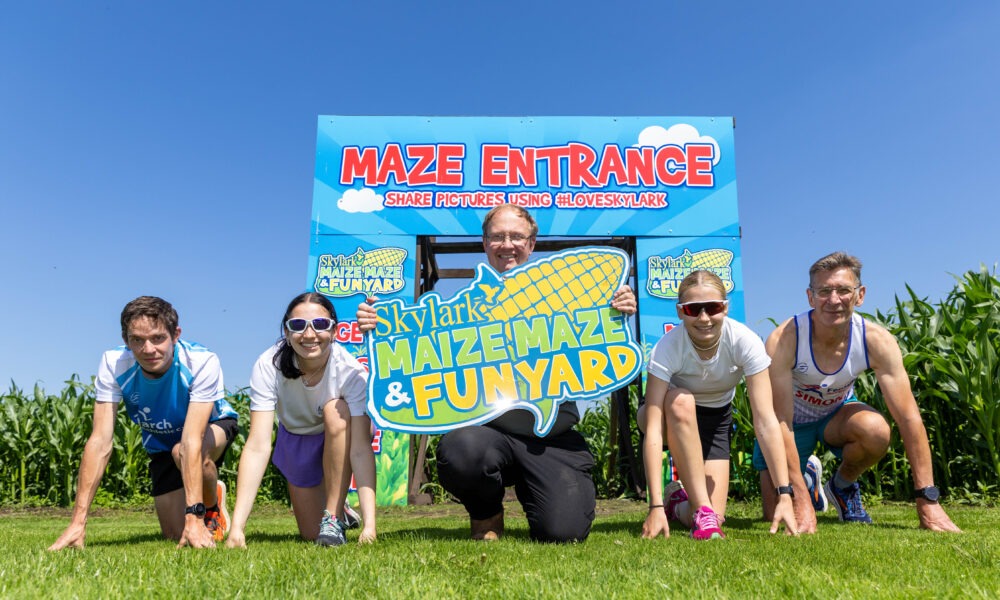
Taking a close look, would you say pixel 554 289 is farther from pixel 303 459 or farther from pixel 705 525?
pixel 303 459

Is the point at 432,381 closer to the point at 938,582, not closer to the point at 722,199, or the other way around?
the point at 938,582

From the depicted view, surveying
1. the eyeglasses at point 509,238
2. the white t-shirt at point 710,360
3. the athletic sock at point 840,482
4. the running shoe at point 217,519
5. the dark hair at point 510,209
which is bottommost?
the running shoe at point 217,519

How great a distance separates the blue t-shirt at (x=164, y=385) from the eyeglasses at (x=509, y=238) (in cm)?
179

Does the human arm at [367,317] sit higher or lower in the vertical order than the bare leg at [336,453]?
higher

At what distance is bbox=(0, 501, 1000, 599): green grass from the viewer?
1.93 metres

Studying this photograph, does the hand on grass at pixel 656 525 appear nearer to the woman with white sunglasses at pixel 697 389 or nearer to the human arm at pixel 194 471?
the woman with white sunglasses at pixel 697 389

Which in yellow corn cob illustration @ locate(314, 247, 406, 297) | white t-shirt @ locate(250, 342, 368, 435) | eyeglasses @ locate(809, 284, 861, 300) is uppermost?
yellow corn cob illustration @ locate(314, 247, 406, 297)

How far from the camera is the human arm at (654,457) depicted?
327cm

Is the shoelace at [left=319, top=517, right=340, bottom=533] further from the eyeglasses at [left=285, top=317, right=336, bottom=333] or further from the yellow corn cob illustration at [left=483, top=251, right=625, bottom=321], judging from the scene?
the yellow corn cob illustration at [left=483, top=251, right=625, bottom=321]

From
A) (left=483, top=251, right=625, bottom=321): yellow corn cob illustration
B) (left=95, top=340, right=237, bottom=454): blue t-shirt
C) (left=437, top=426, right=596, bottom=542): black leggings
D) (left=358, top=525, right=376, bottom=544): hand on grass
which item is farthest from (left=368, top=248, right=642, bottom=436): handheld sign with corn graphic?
(left=95, top=340, right=237, bottom=454): blue t-shirt

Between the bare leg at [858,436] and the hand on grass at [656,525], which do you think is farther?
the bare leg at [858,436]

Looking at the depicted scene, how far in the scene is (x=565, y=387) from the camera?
346cm

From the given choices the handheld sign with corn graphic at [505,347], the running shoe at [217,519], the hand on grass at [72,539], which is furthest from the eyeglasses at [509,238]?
the hand on grass at [72,539]

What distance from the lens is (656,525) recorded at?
3258 millimetres
